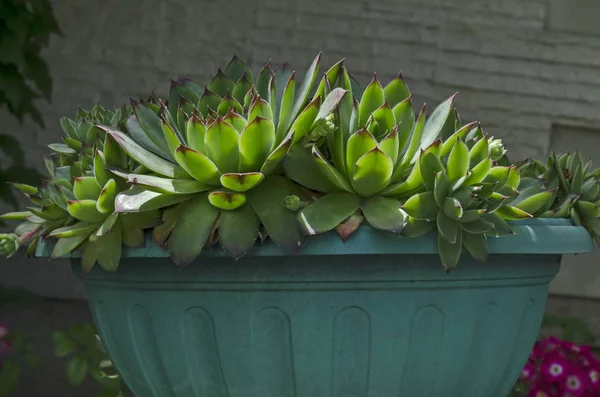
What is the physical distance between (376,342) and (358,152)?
251 mm

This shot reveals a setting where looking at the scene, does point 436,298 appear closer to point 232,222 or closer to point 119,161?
point 232,222

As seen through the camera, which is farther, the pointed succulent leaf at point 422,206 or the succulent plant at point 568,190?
the succulent plant at point 568,190

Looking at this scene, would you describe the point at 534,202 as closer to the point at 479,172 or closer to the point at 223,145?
the point at 479,172

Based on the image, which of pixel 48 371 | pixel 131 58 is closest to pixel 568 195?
pixel 131 58

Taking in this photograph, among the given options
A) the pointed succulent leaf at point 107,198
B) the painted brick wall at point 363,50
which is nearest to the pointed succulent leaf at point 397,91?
the pointed succulent leaf at point 107,198

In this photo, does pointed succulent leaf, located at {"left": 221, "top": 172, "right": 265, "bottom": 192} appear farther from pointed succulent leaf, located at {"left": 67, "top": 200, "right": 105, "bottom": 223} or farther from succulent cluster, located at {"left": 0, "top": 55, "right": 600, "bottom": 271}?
pointed succulent leaf, located at {"left": 67, "top": 200, "right": 105, "bottom": 223}

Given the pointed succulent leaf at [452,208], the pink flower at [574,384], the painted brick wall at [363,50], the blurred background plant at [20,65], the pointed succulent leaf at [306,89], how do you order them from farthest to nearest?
1. the painted brick wall at [363,50]
2. the blurred background plant at [20,65]
3. the pink flower at [574,384]
4. the pointed succulent leaf at [306,89]
5. the pointed succulent leaf at [452,208]

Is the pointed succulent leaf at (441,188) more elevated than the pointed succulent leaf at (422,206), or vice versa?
the pointed succulent leaf at (441,188)

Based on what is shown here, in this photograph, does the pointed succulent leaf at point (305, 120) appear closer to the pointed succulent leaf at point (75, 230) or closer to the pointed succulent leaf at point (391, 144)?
the pointed succulent leaf at point (391, 144)

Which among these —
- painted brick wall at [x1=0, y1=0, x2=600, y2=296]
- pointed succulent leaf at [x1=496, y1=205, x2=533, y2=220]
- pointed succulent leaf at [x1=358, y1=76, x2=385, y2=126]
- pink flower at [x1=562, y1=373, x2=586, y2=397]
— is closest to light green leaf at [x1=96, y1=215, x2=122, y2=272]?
pointed succulent leaf at [x1=358, y1=76, x2=385, y2=126]

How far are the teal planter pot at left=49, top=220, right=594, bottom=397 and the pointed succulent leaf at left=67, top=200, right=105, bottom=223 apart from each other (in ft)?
0.25

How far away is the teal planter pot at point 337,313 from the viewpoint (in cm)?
91

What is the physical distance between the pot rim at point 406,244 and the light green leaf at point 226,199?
55mm

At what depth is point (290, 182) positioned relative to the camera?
92cm
